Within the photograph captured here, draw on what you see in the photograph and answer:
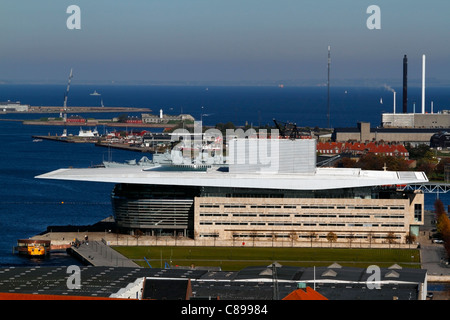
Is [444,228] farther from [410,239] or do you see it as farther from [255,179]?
[255,179]

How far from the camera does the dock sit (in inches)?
1885

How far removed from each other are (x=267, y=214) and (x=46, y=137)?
278ft

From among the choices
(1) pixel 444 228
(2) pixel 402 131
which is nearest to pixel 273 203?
(1) pixel 444 228

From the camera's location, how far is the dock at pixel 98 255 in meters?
47.9

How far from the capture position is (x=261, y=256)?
165 feet

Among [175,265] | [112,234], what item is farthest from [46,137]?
[175,265]

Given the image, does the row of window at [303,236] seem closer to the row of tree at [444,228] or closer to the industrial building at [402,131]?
the row of tree at [444,228]

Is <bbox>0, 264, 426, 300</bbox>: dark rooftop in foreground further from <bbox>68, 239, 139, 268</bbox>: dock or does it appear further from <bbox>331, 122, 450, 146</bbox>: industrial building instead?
<bbox>331, 122, 450, 146</bbox>: industrial building

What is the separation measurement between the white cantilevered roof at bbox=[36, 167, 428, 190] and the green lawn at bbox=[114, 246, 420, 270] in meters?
3.57

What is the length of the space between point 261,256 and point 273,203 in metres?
5.17

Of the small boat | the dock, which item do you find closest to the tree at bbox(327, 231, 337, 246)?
the dock

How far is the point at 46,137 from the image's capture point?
136m
